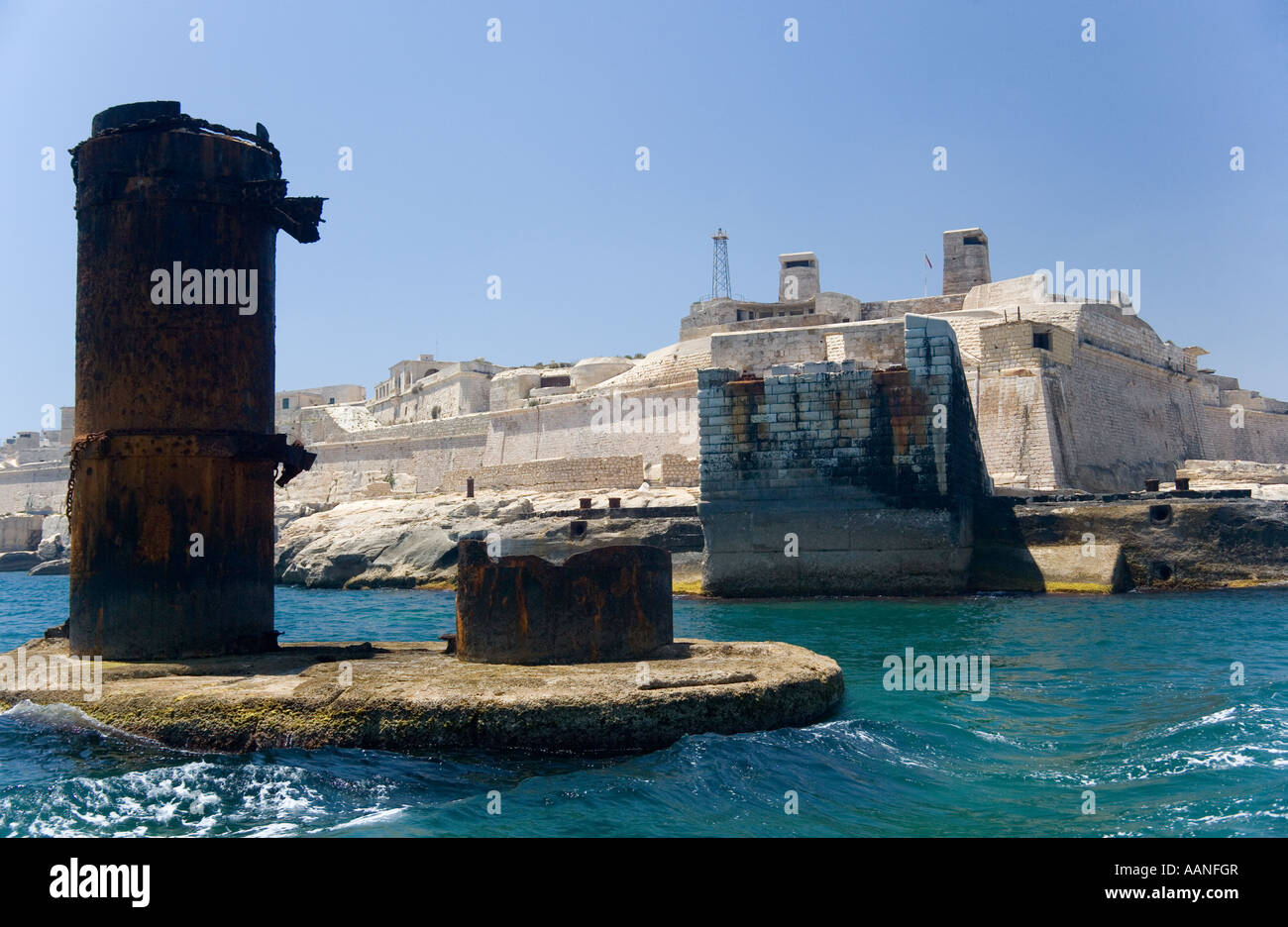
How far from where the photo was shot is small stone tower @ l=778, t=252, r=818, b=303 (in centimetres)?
4759

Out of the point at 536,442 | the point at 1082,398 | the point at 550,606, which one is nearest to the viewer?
the point at 550,606

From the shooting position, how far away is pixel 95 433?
6.98m

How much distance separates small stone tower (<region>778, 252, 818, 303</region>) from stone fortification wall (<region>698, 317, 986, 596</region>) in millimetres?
28631

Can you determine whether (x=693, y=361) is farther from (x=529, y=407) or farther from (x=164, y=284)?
(x=164, y=284)

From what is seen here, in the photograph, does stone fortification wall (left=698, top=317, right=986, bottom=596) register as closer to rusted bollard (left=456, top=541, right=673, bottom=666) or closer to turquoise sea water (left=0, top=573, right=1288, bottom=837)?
turquoise sea water (left=0, top=573, right=1288, bottom=837)

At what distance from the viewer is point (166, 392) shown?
699 cm

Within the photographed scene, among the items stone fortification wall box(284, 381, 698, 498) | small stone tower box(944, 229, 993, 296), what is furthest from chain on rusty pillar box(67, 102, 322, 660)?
small stone tower box(944, 229, 993, 296)

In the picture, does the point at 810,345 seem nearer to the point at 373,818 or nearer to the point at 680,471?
the point at 680,471

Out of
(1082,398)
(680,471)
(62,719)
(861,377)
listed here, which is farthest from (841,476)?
(1082,398)

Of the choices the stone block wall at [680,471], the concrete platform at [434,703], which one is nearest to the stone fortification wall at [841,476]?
the concrete platform at [434,703]

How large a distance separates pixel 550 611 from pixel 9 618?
18065 mm

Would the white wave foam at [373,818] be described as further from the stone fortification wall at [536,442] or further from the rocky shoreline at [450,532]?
the stone fortification wall at [536,442]

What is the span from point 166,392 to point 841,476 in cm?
1331
